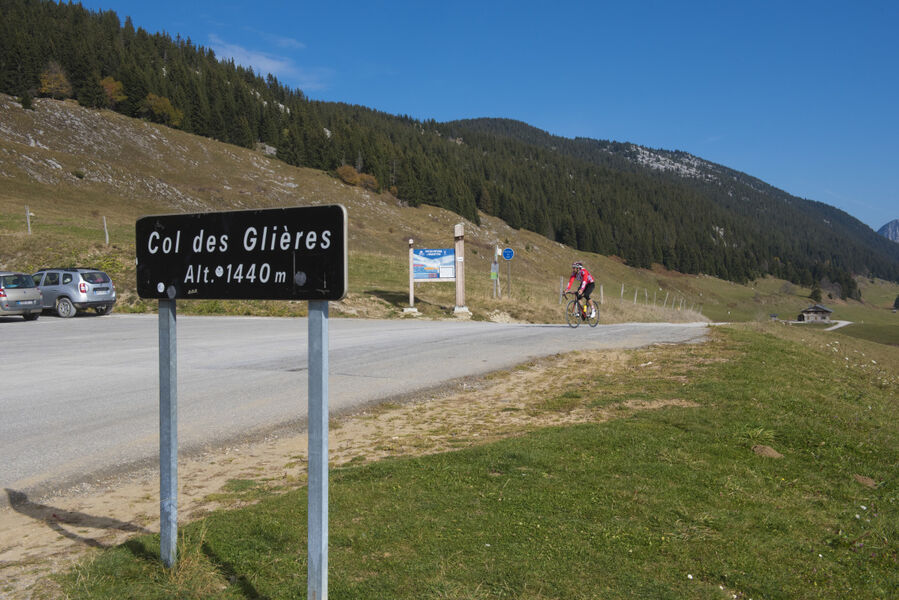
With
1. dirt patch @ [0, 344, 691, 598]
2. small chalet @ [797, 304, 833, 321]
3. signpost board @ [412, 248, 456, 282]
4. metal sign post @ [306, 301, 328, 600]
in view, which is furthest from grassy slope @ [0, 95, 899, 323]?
metal sign post @ [306, 301, 328, 600]

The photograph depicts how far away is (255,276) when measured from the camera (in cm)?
322

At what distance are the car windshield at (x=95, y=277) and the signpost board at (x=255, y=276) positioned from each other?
2165 centimetres

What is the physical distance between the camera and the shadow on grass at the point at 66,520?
4186 mm

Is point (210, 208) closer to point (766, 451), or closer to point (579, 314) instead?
point (579, 314)

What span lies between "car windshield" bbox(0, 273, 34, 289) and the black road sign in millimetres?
20615

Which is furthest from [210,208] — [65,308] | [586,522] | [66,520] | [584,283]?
[586,522]

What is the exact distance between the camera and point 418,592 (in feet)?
10.0

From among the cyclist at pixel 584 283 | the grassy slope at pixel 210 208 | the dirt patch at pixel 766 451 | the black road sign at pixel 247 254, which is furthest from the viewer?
the grassy slope at pixel 210 208

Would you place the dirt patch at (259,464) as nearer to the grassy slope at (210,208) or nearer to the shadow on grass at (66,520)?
the shadow on grass at (66,520)

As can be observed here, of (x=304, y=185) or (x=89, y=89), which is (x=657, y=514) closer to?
(x=304, y=185)

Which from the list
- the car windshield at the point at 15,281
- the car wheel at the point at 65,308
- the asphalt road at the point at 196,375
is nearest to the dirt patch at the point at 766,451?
the asphalt road at the point at 196,375

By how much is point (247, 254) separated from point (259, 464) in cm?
330

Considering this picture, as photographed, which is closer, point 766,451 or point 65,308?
point 766,451

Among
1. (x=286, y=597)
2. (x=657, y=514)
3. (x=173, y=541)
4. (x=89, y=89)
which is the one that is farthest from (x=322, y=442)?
(x=89, y=89)
